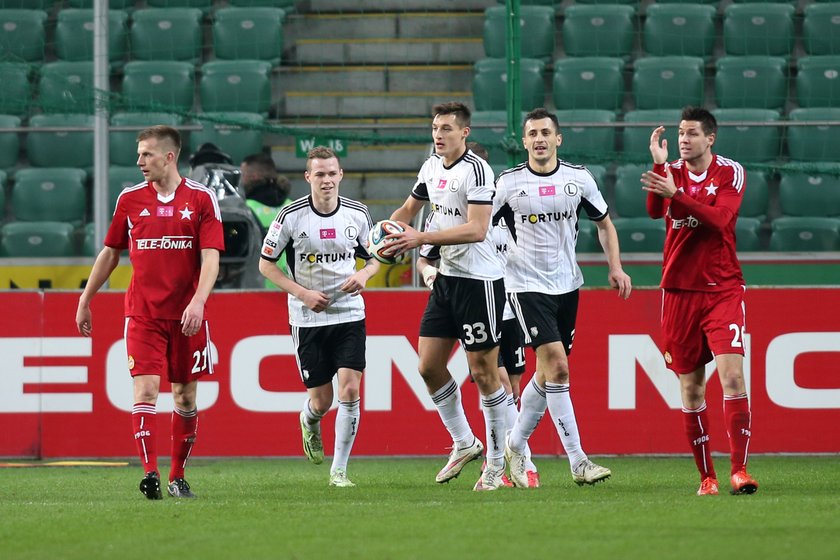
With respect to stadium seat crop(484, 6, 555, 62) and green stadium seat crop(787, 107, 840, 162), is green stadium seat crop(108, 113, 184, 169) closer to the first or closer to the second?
stadium seat crop(484, 6, 555, 62)

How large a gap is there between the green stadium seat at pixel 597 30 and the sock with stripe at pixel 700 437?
8.31 m

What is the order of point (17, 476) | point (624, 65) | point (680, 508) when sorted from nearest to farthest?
point (680, 508)
point (17, 476)
point (624, 65)

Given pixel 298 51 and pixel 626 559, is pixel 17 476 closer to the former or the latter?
pixel 626 559

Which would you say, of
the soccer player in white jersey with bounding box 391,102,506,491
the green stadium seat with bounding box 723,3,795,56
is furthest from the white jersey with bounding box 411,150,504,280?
the green stadium seat with bounding box 723,3,795,56

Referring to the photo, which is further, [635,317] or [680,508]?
[635,317]

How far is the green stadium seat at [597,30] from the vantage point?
15.2m

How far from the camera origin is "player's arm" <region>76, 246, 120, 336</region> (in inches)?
301

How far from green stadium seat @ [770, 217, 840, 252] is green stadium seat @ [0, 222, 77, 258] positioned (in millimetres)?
7095

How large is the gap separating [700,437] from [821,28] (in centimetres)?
874

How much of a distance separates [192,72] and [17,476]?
6.93 metres

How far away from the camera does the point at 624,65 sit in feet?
49.1

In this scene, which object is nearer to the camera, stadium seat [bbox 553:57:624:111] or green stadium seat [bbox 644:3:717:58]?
stadium seat [bbox 553:57:624:111]

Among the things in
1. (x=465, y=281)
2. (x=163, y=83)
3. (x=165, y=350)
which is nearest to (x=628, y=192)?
(x=163, y=83)

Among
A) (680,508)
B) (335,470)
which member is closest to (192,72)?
(335,470)
